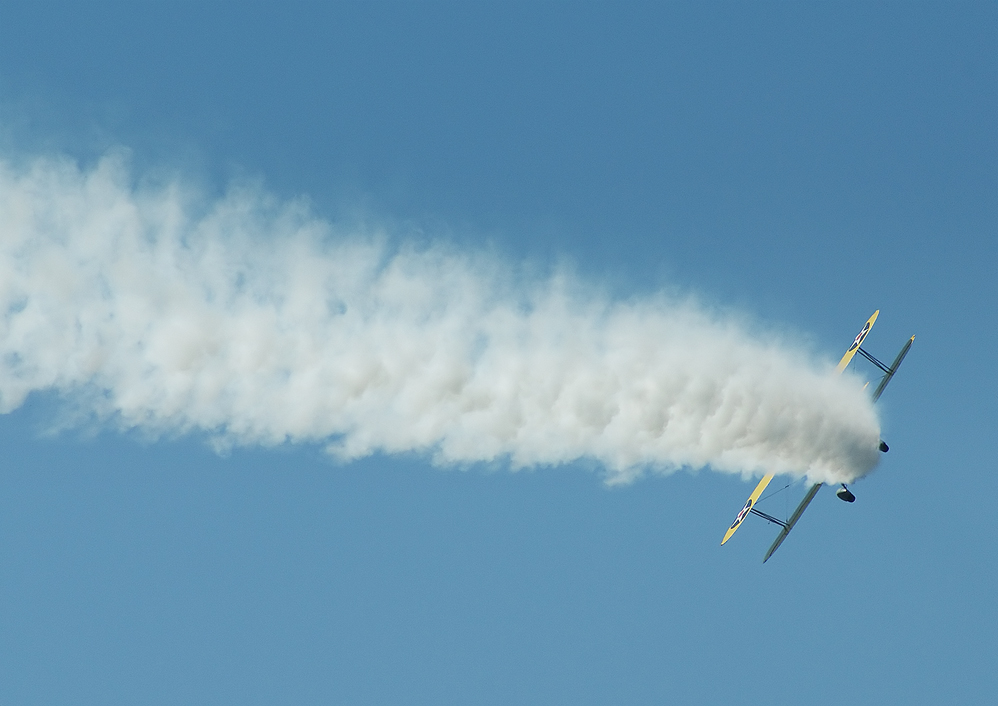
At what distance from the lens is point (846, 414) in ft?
140

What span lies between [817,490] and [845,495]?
1.85 m

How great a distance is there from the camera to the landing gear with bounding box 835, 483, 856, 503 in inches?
1642

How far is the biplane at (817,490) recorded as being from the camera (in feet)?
142

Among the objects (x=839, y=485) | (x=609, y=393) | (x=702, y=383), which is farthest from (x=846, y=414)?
(x=609, y=393)

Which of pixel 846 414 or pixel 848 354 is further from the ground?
pixel 848 354

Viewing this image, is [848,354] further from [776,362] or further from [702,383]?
[702,383]

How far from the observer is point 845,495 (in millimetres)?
41875

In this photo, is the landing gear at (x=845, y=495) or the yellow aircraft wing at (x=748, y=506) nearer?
the landing gear at (x=845, y=495)

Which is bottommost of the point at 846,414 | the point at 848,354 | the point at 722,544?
the point at 722,544

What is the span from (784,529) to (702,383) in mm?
7517

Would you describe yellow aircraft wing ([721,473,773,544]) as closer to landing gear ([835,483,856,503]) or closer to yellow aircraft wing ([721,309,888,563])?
yellow aircraft wing ([721,309,888,563])

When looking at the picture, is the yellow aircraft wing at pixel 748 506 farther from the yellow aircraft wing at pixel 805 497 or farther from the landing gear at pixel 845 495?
the landing gear at pixel 845 495

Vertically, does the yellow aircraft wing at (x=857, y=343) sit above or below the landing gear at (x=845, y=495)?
above

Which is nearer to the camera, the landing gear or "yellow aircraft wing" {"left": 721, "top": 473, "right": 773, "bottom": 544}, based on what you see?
the landing gear
